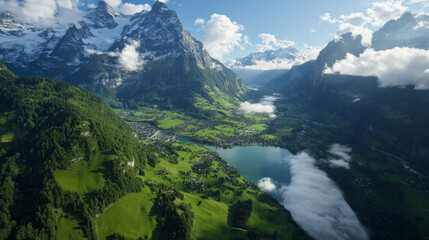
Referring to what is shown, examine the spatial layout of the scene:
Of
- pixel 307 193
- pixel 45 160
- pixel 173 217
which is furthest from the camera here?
pixel 307 193

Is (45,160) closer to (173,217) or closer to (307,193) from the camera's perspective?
(173,217)

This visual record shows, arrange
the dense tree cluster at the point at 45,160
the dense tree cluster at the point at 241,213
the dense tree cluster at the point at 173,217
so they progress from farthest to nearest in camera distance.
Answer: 1. the dense tree cluster at the point at 241,213
2. the dense tree cluster at the point at 173,217
3. the dense tree cluster at the point at 45,160

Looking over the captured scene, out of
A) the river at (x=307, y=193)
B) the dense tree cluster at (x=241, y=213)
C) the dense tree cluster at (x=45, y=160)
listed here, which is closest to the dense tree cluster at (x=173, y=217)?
the dense tree cluster at (x=45, y=160)

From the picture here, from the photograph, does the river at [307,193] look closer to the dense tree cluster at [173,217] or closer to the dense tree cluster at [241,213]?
the dense tree cluster at [241,213]

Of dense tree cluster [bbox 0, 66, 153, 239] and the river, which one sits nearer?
dense tree cluster [bbox 0, 66, 153, 239]

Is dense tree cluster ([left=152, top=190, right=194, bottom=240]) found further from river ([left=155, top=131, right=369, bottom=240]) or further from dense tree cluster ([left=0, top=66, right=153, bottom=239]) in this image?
river ([left=155, top=131, right=369, bottom=240])

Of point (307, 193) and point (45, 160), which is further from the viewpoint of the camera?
point (307, 193)

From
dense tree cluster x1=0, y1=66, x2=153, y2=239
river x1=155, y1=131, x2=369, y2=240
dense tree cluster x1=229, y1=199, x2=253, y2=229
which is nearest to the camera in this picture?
dense tree cluster x1=0, y1=66, x2=153, y2=239

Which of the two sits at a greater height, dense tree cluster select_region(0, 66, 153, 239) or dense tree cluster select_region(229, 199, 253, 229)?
dense tree cluster select_region(0, 66, 153, 239)

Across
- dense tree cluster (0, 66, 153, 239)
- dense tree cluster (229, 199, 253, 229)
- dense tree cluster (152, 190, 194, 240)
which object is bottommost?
dense tree cluster (229, 199, 253, 229)

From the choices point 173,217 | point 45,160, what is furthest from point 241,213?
point 45,160

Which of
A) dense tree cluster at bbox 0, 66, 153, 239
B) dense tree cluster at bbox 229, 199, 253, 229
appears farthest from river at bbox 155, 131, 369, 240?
dense tree cluster at bbox 0, 66, 153, 239
